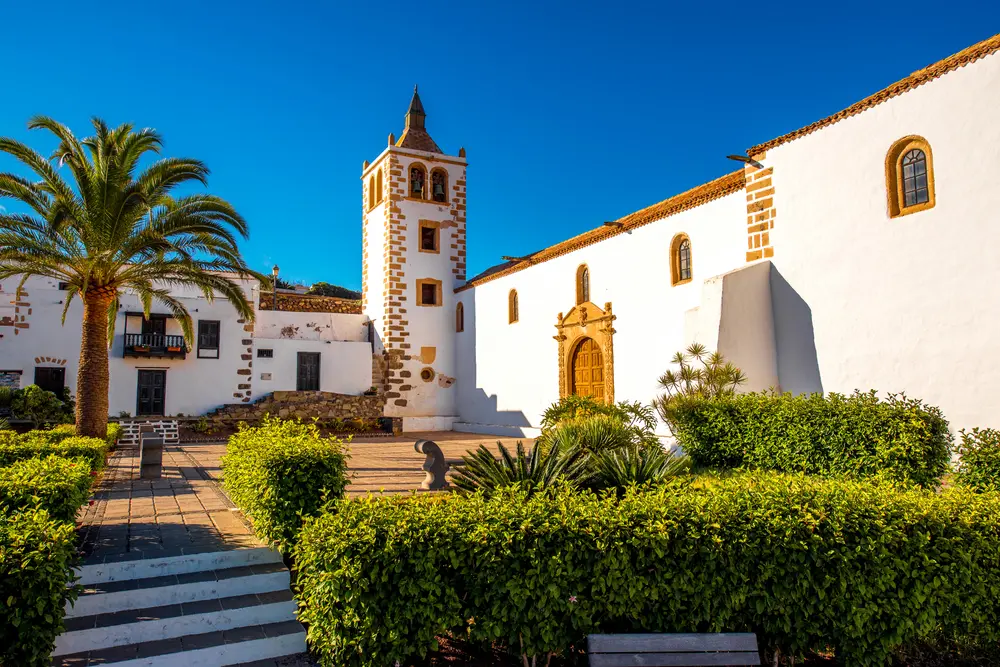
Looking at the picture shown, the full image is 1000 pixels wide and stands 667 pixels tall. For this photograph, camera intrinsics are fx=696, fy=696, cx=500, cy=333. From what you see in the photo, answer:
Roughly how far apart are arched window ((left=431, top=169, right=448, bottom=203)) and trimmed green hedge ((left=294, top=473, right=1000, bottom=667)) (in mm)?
20490

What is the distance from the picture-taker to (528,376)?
19641 millimetres

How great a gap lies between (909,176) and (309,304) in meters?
18.9

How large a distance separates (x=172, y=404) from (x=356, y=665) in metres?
18.2

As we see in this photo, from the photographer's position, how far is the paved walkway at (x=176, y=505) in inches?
236

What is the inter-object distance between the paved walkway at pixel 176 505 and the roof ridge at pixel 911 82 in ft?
27.5

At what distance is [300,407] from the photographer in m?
21.1

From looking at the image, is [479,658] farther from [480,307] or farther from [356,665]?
[480,307]

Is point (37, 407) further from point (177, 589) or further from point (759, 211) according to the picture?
point (759, 211)

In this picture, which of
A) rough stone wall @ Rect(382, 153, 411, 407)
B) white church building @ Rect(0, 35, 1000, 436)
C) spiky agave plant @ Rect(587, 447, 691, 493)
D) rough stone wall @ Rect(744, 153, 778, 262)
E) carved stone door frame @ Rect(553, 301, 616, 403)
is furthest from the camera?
rough stone wall @ Rect(382, 153, 411, 407)

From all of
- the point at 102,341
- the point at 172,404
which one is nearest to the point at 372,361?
the point at 172,404

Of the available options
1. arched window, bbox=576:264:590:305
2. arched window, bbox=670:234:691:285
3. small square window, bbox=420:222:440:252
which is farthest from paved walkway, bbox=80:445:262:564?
small square window, bbox=420:222:440:252

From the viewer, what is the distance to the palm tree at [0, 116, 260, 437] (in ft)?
37.1

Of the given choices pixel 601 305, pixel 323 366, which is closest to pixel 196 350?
pixel 323 366

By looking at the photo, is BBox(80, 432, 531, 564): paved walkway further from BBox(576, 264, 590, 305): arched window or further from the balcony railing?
BBox(576, 264, 590, 305): arched window
